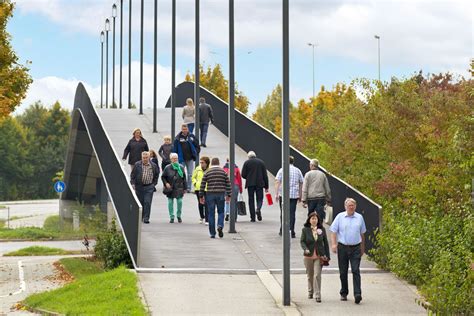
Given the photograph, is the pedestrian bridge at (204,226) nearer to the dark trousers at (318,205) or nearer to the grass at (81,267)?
the dark trousers at (318,205)

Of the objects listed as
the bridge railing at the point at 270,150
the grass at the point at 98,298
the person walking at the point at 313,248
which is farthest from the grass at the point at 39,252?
the person walking at the point at 313,248

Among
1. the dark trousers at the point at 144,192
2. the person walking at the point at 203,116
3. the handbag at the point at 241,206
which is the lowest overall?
the handbag at the point at 241,206

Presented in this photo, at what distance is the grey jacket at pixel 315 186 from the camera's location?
2252 centimetres

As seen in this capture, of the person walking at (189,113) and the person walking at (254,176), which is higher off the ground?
the person walking at (189,113)

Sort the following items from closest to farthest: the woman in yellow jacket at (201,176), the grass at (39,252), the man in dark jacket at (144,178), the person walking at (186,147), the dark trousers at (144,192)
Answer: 1. the woman in yellow jacket at (201,176)
2. the man in dark jacket at (144,178)
3. the dark trousers at (144,192)
4. the person walking at (186,147)
5. the grass at (39,252)

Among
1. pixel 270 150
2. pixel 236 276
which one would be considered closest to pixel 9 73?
pixel 270 150

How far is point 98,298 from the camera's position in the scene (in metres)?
18.2

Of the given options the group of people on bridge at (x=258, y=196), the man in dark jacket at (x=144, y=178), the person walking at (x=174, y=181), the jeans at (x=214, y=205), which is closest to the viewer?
the group of people on bridge at (x=258, y=196)

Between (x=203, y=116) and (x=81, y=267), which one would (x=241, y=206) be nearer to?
(x=81, y=267)

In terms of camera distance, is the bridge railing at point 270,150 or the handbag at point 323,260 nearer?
the handbag at point 323,260

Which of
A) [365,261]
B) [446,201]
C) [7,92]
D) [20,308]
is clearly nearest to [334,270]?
[365,261]

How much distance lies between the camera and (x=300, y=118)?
9869 cm

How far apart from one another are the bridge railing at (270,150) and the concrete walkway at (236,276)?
34.0 inches

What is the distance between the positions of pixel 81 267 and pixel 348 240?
13497 mm
